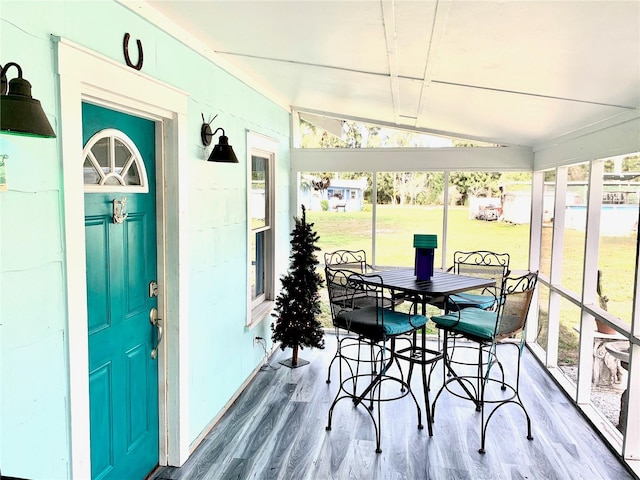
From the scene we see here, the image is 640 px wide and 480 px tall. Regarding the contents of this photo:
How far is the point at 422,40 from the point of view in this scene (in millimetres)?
2219

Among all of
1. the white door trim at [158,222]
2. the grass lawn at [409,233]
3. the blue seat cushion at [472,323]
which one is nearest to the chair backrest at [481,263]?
the grass lawn at [409,233]

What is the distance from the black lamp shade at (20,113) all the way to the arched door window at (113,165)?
28.1 inches

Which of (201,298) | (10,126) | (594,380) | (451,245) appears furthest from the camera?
(451,245)

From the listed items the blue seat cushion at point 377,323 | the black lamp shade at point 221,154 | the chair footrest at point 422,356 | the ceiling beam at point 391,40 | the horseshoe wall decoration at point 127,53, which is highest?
the ceiling beam at point 391,40

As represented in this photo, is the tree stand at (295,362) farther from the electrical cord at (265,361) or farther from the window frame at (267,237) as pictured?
the window frame at (267,237)

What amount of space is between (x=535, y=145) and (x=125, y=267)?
4354mm

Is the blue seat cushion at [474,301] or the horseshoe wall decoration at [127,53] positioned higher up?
the horseshoe wall decoration at [127,53]

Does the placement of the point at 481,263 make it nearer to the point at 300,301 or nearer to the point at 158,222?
the point at 300,301

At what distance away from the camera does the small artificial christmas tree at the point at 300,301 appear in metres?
4.43

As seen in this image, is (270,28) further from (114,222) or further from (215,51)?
(114,222)

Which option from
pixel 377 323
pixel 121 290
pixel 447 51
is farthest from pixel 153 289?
pixel 447 51

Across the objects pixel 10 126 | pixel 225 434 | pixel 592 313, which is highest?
pixel 10 126

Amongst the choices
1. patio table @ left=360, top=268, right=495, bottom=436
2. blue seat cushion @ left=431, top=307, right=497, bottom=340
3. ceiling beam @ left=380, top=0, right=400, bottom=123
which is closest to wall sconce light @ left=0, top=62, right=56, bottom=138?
ceiling beam @ left=380, top=0, right=400, bottom=123

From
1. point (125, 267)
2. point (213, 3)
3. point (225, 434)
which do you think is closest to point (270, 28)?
point (213, 3)
